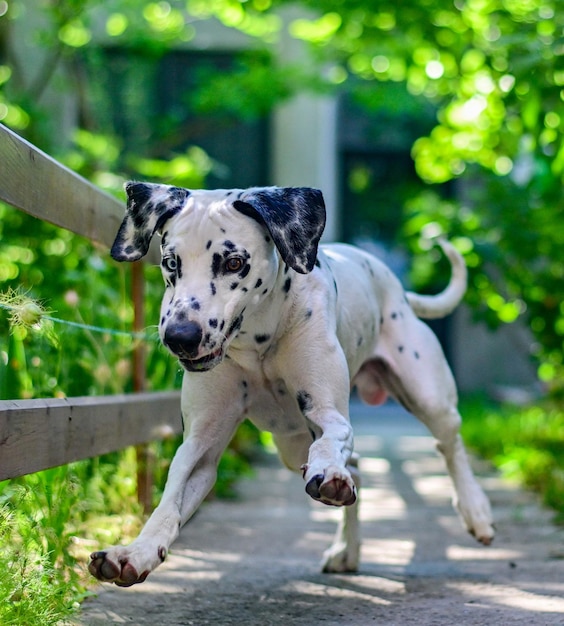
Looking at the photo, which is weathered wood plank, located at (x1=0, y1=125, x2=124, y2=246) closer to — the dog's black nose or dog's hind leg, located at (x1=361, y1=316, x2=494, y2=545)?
the dog's black nose

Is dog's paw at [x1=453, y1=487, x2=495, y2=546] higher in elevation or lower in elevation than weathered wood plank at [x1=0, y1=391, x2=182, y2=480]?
lower

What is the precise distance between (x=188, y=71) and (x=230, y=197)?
10.4 meters

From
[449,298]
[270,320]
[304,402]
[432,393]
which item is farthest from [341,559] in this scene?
[449,298]

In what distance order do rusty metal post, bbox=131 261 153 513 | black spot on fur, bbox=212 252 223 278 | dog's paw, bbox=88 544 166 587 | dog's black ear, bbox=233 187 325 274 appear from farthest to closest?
1. rusty metal post, bbox=131 261 153 513
2. dog's black ear, bbox=233 187 325 274
3. black spot on fur, bbox=212 252 223 278
4. dog's paw, bbox=88 544 166 587

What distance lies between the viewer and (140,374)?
208 inches

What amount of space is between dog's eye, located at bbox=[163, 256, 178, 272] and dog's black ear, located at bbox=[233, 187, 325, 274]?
0.87ft

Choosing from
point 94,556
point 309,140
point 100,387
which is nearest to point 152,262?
point 100,387

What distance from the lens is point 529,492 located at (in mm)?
7000

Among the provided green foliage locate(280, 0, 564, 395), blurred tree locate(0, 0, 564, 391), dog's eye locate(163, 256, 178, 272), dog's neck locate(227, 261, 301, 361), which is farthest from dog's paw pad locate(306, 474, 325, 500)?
green foliage locate(280, 0, 564, 395)

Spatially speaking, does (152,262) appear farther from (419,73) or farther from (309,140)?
(309,140)

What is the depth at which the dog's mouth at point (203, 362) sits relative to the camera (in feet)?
9.40

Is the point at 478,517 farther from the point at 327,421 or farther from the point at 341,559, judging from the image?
the point at 327,421

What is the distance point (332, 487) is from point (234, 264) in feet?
2.28

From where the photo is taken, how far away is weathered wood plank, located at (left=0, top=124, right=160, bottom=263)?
123 inches
